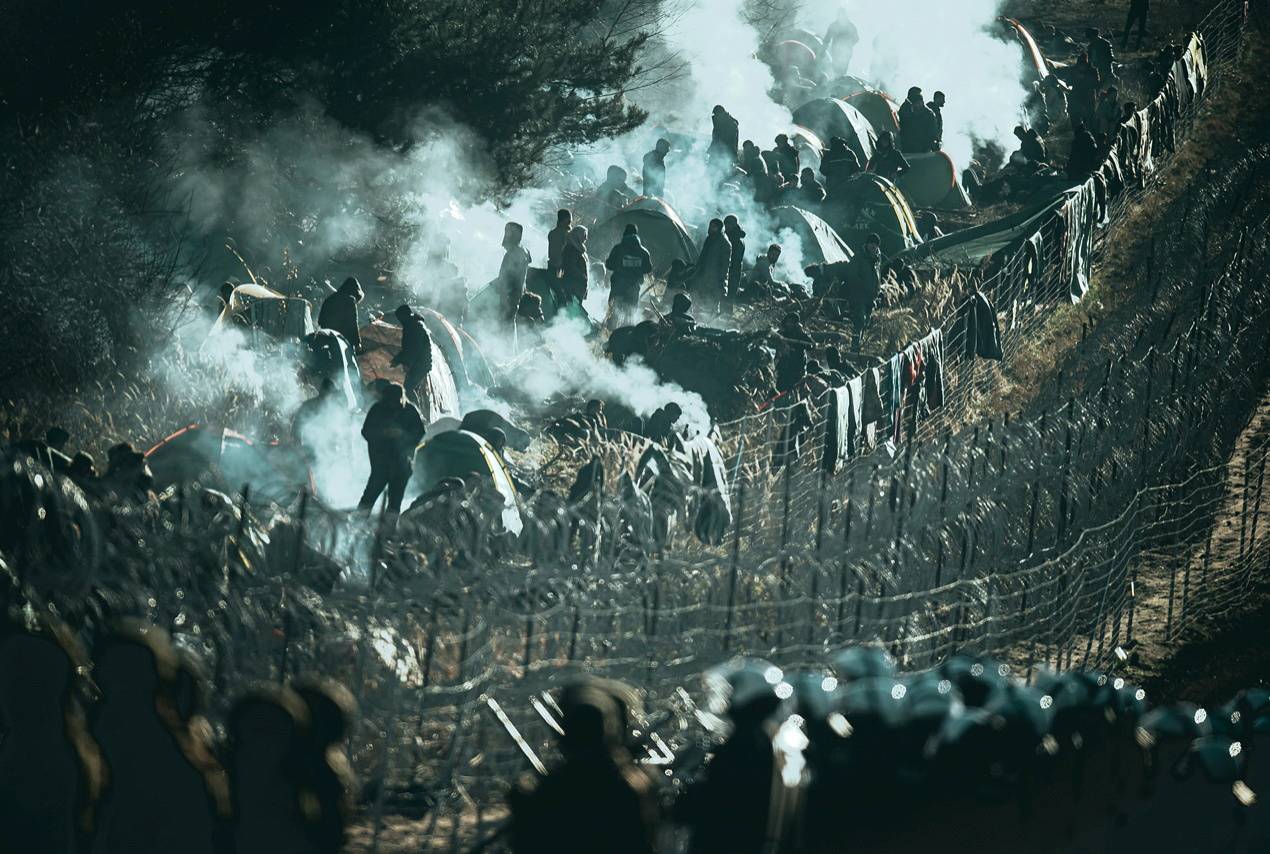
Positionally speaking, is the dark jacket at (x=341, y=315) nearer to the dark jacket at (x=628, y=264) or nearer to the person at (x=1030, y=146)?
the dark jacket at (x=628, y=264)

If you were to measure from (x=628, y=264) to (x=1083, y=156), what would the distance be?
6.95m

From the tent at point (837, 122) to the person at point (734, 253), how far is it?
8444 millimetres

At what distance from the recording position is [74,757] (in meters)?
5.15

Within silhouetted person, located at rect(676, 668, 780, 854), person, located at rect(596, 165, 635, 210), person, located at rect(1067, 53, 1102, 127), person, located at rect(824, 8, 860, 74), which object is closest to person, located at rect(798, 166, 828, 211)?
person, located at rect(596, 165, 635, 210)

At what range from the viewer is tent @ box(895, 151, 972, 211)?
23.7 metres

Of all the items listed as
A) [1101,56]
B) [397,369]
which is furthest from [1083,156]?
[397,369]

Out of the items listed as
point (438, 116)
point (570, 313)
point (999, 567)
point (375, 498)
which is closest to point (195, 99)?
point (438, 116)

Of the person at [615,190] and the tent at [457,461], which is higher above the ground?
the person at [615,190]

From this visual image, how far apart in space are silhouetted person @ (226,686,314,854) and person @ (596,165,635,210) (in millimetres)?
17942

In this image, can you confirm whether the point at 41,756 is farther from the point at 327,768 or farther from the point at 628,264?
the point at 628,264

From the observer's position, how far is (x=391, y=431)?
11125mm

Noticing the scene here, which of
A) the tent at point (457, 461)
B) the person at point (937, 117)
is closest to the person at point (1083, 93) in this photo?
the person at point (937, 117)

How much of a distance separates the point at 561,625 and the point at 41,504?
7.20ft

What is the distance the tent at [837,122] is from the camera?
Answer: 1043 inches
